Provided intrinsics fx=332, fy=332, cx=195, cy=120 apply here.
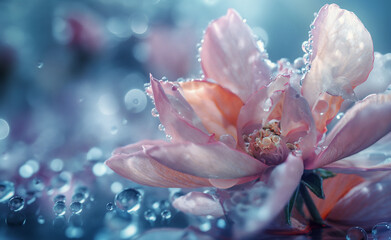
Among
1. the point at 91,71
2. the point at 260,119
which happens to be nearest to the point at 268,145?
the point at 260,119

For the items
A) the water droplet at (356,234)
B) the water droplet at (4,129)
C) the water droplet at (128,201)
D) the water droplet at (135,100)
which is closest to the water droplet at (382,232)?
the water droplet at (356,234)

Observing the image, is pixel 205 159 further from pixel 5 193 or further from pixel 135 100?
pixel 135 100

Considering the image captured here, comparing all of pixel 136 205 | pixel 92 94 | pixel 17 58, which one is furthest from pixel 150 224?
pixel 17 58

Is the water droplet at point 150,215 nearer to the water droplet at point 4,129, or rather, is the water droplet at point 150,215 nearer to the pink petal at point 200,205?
the pink petal at point 200,205

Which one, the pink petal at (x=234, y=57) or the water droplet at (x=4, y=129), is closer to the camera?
the pink petal at (x=234, y=57)

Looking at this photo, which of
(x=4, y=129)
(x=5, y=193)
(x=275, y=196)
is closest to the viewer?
(x=275, y=196)

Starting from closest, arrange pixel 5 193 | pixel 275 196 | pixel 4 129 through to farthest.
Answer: pixel 275 196
pixel 5 193
pixel 4 129
